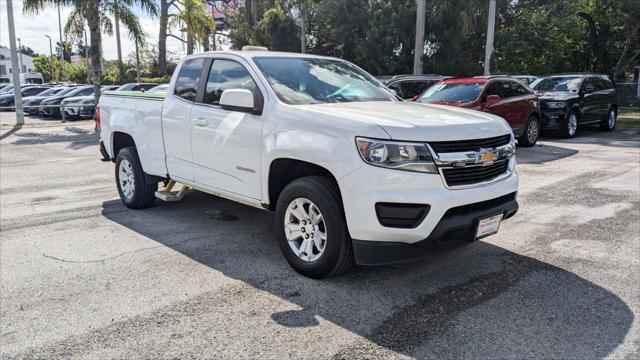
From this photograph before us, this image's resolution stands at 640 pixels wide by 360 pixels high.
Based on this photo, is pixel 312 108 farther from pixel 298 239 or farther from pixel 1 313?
pixel 1 313

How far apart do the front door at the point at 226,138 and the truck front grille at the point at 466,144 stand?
62.7 inches

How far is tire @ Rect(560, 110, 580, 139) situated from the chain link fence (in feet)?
50.6

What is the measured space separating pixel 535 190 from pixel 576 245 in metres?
2.56

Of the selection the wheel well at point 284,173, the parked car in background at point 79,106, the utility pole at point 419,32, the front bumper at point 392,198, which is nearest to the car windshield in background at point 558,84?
the utility pole at point 419,32

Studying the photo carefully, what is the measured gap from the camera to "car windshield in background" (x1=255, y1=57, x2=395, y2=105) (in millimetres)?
4758

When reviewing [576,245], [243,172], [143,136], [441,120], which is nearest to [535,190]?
[576,245]

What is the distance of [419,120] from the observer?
4027 mm

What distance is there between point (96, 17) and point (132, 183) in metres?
13.7

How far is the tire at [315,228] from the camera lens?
399 cm

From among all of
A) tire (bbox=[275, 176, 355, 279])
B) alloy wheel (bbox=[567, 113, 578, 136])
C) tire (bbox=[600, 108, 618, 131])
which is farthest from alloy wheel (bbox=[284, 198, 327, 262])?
tire (bbox=[600, 108, 618, 131])

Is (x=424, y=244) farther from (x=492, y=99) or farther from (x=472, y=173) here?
(x=492, y=99)

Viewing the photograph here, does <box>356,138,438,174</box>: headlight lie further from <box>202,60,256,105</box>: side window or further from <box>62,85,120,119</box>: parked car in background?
<box>62,85,120,119</box>: parked car in background

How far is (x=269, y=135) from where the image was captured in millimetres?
4500

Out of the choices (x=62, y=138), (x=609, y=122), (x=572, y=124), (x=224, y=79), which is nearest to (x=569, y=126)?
(x=572, y=124)
